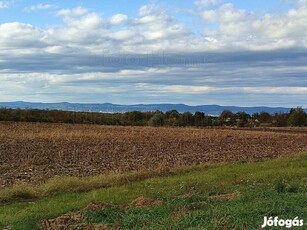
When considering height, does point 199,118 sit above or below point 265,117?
below

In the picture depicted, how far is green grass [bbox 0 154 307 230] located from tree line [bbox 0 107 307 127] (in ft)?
187

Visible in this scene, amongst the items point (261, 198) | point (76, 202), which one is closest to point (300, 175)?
point (261, 198)

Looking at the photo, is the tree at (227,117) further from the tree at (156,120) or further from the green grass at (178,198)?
the green grass at (178,198)

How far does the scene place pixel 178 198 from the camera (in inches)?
438

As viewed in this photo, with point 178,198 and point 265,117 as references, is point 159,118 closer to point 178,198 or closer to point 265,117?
point 265,117

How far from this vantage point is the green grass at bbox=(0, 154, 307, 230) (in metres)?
8.38

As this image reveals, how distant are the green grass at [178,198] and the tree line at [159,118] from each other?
57.0 metres

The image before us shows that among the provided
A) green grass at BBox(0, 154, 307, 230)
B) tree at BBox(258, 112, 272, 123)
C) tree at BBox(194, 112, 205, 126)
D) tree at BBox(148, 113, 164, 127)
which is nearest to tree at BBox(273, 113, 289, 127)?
tree at BBox(258, 112, 272, 123)

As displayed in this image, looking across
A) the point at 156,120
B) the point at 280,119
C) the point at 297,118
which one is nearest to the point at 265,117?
the point at 280,119

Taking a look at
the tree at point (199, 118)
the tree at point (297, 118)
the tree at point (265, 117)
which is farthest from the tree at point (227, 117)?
the tree at point (297, 118)

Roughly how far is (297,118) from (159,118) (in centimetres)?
→ 3278

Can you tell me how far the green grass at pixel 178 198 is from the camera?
8.38 metres

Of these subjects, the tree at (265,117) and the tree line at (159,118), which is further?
the tree at (265,117)

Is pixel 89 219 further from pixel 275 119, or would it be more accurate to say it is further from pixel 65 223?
pixel 275 119
